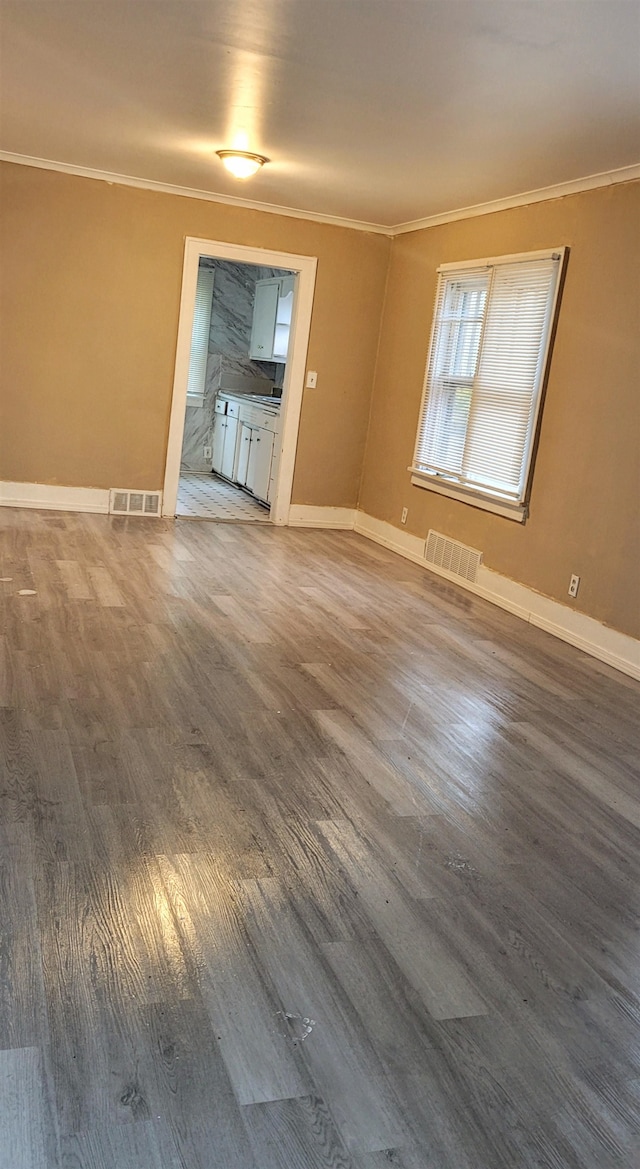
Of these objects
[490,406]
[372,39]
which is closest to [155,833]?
[372,39]

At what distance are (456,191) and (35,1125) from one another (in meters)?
5.38

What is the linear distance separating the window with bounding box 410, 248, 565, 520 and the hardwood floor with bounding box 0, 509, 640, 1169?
1.64m

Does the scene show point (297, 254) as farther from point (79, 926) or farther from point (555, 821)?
point (79, 926)

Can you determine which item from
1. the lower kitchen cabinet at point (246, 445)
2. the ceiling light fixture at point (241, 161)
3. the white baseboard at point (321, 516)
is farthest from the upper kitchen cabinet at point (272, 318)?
the ceiling light fixture at point (241, 161)

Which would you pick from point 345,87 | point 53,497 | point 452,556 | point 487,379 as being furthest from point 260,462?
point 345,87

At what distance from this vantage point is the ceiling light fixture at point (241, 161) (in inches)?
203

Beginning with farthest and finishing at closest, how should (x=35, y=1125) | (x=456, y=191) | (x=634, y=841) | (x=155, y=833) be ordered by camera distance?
(x=456, y=191) → (x=634, y=841) → (x=155, y=833) → (x=35, y=1125)

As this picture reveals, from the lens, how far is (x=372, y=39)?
3209 millimetres

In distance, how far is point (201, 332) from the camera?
9570 mm

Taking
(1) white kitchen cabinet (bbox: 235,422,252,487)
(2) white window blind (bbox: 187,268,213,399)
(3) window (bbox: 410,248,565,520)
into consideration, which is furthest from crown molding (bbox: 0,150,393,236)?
(2) white window blind (bbox: 187,268,213,399)

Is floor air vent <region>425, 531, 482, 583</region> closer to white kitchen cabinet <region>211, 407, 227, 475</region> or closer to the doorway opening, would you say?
→ the doorway opening

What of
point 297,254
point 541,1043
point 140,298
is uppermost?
point 297,254

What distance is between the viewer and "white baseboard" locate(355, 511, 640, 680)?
180 inches

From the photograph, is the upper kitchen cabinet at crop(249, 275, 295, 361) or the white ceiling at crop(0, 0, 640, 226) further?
→ the upper kitchen cabinet at crop(249, 275, 295, 361)
